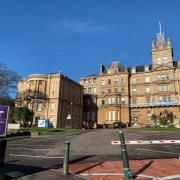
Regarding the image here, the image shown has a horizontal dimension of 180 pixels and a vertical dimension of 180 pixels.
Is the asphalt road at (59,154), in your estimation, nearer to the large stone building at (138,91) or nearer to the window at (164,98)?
the large stone building at (138,91)

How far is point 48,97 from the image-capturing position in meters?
66.2

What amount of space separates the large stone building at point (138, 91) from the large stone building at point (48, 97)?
1134cm

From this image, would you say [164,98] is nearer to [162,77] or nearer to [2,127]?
[162,77]

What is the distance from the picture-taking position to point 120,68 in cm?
7888

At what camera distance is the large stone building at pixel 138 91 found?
6862cm

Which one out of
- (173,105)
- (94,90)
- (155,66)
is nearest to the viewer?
(173,105)

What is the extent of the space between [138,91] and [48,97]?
2658cm

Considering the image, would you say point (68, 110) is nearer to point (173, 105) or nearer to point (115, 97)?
point (115, 97)

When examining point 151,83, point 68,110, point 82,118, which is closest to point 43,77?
point 68,110

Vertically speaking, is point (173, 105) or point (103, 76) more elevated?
point (103, 76)

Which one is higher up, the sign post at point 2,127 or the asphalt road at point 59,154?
the sign post at point 2,127

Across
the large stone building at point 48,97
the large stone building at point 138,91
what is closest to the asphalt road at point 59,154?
the large stone building at point 48,97

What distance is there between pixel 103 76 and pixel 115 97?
927 cm

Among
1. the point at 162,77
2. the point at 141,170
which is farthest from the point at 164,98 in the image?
the point at 141,170
